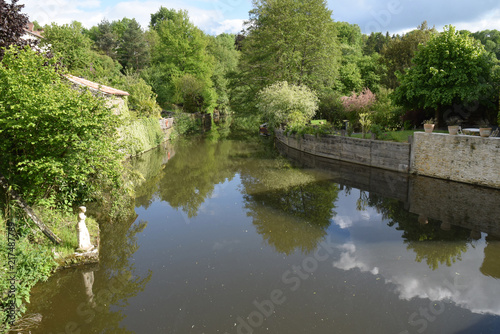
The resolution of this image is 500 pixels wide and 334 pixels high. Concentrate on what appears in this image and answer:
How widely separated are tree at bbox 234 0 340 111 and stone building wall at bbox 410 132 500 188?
16.3 meters

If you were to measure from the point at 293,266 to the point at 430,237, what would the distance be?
5043 millimetres

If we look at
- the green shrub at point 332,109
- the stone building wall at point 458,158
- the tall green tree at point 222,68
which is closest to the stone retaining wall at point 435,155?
the stone building wall at point 458,158

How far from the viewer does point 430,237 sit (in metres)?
10.4

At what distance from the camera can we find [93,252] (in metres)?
8.95

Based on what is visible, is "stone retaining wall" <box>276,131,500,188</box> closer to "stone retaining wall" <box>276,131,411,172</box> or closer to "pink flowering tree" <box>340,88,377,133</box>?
"stone retaining wall" <box>276,131,411,172</box>

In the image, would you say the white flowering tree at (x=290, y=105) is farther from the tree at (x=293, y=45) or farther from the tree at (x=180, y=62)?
the tree at (x=180, y=62)

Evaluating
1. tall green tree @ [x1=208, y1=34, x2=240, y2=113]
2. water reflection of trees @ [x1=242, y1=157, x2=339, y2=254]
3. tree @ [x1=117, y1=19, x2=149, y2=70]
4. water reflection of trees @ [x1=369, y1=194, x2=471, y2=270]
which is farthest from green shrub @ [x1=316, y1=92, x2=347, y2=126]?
tree @ [x1=117, y1=19, x2=149, y2=70]

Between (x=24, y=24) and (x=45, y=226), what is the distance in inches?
468

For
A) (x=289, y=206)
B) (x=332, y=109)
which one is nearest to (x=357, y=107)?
(x=332, y=109)

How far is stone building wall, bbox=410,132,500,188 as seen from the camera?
47.8 ft

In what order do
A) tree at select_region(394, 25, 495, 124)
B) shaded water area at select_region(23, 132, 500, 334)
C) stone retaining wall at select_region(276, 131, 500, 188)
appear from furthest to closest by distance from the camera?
1. tree at select_region(394, 25, 495, 124)
2. stone retaining wall at select_region(276, 131, 500, 188)
3. shaded water area at select_region(23, 132, 500, 334)

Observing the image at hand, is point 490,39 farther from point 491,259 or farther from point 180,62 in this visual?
point 491,259

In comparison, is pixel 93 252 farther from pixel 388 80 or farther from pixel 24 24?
A: pixel 388 80

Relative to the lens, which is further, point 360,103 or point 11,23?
point 360,103
